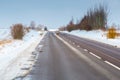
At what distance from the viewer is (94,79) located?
384 inches

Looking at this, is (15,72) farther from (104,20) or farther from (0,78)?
(104,20)

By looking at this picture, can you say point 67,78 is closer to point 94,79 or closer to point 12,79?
point 94,79

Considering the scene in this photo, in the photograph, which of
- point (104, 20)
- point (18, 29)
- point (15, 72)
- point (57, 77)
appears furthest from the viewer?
point (104, 20)

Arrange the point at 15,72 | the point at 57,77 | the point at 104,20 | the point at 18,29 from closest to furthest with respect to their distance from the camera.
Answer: the point at 57,77 < the point at 15,72 < the point at 18,29 < the point at 104,20

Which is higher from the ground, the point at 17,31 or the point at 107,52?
the point at 17,31

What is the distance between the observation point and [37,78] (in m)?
10.1

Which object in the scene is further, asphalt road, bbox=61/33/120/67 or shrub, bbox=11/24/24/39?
shrub, bbox=11/24/24/39

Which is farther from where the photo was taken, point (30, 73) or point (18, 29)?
point (18, 29)

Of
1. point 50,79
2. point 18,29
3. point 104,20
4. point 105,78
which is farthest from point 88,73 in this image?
point 104,20

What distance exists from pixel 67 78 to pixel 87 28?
9392 centimetres

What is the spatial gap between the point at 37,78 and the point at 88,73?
216 cm

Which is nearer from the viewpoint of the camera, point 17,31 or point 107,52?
point 107,52

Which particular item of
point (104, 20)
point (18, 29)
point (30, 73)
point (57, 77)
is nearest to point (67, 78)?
point (57, 77)

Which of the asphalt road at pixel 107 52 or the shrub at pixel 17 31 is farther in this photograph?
the shrub at pixel 17 31
